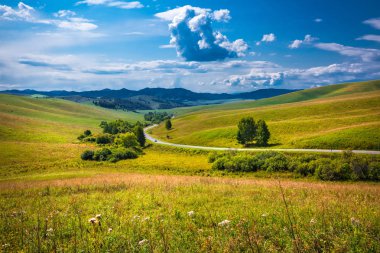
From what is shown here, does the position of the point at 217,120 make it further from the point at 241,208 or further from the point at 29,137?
the point at 241,208

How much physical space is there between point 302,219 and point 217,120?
493 ft

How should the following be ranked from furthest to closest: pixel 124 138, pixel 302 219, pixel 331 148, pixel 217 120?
pixel 217 120, pixel 124 138, pixel 331 148, pixel 302 219

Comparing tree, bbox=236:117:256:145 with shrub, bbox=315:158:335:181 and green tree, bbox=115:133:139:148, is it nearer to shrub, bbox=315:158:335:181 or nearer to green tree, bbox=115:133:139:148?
shrub, bbox=315:158:335:181

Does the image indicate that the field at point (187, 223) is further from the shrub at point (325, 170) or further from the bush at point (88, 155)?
the bush at point (88, 155)

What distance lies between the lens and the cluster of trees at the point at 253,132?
292ft

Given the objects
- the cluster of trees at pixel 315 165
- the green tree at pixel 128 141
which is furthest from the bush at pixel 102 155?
the cluster of trees at pixel 315 165

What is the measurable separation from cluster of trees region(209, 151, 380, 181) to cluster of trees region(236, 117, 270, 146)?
2861cm

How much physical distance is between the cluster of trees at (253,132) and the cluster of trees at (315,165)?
28.6m

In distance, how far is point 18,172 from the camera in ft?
210

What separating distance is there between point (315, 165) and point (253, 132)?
147ft

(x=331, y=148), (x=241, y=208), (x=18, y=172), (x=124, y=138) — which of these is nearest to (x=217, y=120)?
(x=124, y=138)

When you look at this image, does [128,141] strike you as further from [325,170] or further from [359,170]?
[359,170]

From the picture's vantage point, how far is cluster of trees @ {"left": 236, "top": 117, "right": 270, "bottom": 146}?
89.1 m

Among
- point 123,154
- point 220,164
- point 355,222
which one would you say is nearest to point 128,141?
point 123,154
